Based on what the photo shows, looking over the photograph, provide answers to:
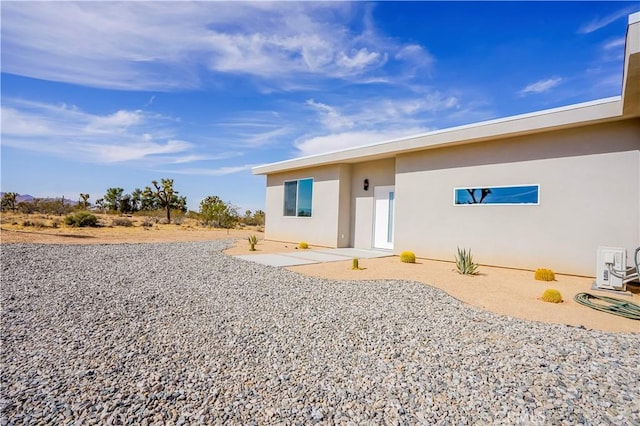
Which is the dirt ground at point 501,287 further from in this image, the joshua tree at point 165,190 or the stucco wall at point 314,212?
the joshua tree at point 165,190

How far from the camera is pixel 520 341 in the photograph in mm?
3172

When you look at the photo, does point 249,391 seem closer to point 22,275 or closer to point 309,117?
point 22,275

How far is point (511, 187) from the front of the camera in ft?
25.2

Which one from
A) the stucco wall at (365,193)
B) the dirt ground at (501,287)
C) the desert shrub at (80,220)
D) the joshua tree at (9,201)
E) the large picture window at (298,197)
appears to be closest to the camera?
the dirt ground at (501,287)

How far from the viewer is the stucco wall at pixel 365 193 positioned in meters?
10.8

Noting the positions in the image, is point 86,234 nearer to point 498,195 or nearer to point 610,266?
point 498,195

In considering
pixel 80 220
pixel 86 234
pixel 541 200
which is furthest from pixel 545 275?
pixel 80 220

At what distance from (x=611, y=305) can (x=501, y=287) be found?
4.93 ft

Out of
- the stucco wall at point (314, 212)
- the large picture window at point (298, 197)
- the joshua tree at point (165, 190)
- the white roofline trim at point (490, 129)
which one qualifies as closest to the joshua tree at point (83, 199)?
the joshua tree at point (165, 190)

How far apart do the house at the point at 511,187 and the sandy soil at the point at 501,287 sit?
737 millimetres

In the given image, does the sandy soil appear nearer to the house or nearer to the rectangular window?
the house

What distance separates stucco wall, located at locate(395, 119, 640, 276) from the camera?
6.30 m

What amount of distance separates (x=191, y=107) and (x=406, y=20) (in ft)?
28.1

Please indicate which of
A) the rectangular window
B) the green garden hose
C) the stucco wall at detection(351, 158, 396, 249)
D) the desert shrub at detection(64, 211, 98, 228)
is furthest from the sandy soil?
the desert shrub at detection(64, 211, 98, 228)
